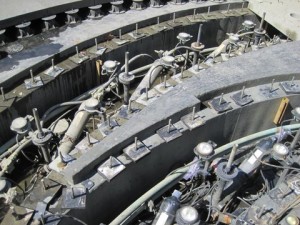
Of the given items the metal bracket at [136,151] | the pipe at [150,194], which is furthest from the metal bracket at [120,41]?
the pipe at [150,194]

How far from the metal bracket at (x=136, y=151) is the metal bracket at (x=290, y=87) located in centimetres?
609

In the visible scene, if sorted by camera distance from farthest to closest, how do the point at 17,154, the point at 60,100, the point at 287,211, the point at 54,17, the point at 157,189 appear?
the point at 54,17
the point at 60,100
the point at 17,154
the point at 157,189
the point at 287,211

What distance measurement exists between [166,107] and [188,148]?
1.80 m

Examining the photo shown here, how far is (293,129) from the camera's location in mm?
12906

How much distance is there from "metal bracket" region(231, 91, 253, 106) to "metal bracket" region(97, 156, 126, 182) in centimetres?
503

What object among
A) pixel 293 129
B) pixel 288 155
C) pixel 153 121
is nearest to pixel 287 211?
pixel 288 155

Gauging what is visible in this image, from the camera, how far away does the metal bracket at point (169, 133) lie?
11.7 m

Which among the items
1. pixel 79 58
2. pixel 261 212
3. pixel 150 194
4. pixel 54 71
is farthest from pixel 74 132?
pixel 261 212

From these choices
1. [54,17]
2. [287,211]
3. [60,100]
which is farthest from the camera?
[54,17]

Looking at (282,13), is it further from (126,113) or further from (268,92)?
(126,113)

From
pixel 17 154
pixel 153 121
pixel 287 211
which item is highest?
pixel 153 121

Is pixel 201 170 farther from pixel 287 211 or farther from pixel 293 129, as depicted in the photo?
pixel 293 129

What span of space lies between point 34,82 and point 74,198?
6.30m

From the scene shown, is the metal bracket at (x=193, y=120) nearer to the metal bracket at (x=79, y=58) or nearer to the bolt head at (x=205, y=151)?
the bolt head at (x=205, y=151)
